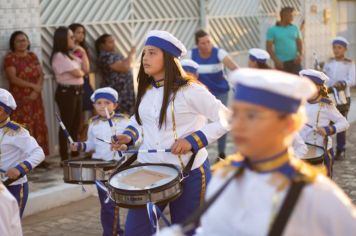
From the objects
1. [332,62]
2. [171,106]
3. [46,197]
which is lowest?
[46,197]

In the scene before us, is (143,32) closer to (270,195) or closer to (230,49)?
(230,49)

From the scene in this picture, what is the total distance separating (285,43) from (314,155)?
260 inches

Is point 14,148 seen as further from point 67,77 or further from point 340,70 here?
Result: point 340,70

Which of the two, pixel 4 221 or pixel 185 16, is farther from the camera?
pixel 185 16

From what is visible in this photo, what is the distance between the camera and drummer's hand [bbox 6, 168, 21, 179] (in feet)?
18.4

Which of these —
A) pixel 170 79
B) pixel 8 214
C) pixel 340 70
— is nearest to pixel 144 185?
pixel 170 79

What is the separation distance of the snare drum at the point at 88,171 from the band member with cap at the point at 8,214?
1.39 meters

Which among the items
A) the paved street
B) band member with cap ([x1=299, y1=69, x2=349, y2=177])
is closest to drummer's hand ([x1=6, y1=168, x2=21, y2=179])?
the paved street

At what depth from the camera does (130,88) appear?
10891 mm

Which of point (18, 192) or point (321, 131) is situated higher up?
point (321, 131)

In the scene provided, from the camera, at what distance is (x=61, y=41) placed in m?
9.65

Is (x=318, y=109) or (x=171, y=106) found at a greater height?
(x=171, y=106)

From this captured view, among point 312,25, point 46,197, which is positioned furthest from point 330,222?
point 312,25

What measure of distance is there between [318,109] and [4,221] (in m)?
3.64
